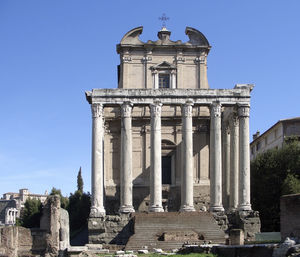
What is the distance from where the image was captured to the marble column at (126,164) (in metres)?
41.8

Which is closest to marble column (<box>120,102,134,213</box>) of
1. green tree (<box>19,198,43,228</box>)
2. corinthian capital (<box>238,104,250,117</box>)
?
corinthian capital (<box>238,104,250,117</box>)

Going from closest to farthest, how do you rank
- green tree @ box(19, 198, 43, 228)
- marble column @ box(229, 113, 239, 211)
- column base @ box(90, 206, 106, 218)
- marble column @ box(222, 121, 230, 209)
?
column base @ box(90, 206, 106, 218) < marble column @ box(229, 113, 239, 211) < marble column @ box(222, 121, 230, 209) < green tree @ box(19, 198, 43, 228)

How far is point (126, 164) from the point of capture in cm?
4228

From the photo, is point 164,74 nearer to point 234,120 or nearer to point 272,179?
point 234,120

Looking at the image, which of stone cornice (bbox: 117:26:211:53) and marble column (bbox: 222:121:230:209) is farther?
stone cornice (bbox: 117:26:211:53)

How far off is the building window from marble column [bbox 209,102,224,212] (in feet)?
19.3

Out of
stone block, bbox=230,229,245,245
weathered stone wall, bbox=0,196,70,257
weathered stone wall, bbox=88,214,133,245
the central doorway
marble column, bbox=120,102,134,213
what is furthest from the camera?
the central doorway

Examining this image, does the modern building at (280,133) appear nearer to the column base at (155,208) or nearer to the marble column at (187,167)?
the marble column at (187,167)

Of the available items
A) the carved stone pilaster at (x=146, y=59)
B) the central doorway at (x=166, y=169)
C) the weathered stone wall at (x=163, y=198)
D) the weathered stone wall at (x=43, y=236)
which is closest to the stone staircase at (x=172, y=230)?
the weathered stone wall at (x=163, y=198)

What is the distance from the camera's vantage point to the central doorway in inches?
1858

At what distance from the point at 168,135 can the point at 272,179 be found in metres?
8.30

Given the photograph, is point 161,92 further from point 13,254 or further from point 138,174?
point 13,254

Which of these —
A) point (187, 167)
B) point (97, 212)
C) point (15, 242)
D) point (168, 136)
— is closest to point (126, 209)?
point (97, 212)

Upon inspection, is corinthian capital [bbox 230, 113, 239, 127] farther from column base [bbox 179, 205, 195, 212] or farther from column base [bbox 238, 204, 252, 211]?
column base [bbox 179, 205, 195, 212]
